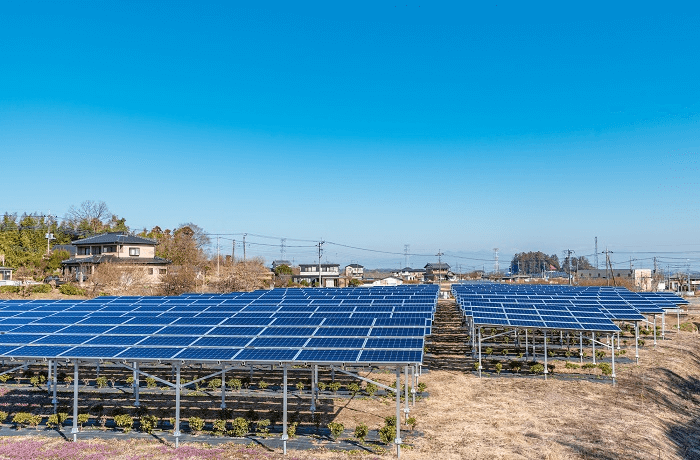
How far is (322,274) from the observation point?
111000 mm

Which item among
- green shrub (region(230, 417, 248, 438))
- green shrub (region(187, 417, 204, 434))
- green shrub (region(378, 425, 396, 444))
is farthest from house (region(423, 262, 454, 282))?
green shrub (region(187, 417, 204, 434))

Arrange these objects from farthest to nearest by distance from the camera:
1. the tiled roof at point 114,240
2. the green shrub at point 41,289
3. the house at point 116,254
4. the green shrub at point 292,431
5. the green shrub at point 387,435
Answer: the tiled roof at point 114,240
the house at point 116,254
the green shrub at point 41,289
the green shrub at point 292,431
the green shrub at point 387,435

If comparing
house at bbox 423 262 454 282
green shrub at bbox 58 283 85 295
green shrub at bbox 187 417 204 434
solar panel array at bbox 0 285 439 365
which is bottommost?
house at bbox 423 262 454 282

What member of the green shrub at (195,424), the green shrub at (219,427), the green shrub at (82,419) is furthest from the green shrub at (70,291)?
the green shrub at (219,427)

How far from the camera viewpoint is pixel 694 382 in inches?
1110

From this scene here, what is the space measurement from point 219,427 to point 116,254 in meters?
65.7

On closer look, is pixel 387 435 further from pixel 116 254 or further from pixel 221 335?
pixel 116 254

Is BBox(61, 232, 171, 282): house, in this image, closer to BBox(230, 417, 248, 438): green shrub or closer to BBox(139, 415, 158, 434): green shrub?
BBox(139, 415, 158, 434): green shrub

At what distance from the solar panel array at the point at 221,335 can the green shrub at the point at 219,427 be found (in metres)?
2.63

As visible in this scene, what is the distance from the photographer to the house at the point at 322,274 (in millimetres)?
111000

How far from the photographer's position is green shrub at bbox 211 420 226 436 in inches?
674

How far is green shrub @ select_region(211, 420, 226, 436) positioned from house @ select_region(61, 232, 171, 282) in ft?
193

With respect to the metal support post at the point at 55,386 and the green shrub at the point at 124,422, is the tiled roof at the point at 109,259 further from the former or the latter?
the green shrub at the point at 124,422

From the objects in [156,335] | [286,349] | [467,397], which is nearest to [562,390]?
[467,397]
